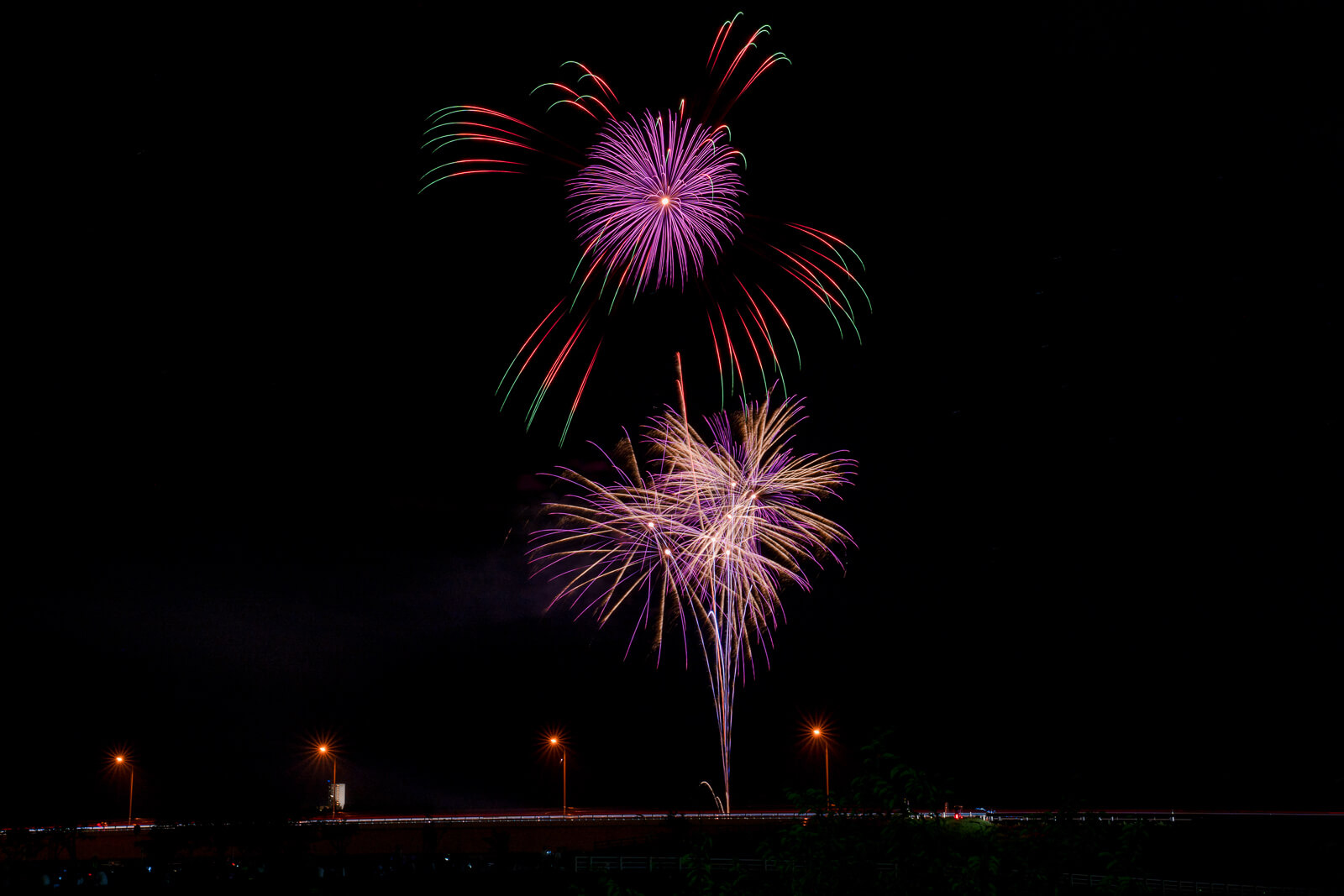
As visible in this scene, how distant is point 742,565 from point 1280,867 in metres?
32.3

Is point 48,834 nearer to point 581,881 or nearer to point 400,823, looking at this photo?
point 400,823

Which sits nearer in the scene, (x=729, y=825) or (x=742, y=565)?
(x=742, y=565)

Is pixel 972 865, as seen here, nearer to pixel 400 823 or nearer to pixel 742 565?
pixel 742 565

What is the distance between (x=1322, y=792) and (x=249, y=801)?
8241cm

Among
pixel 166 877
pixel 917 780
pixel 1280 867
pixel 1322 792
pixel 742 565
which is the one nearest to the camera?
pixel 917 780

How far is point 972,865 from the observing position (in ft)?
31.3

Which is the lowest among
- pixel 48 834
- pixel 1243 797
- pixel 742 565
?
pixel 1243 797

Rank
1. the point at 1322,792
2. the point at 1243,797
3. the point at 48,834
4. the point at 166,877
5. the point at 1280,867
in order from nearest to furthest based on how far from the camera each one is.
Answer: the point at 166,877 → the point at 1280,867 → the point at 48,834 → the point at 1322,792 → the point at 1243,797

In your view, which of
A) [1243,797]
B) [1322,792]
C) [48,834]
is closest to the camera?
[48,834]

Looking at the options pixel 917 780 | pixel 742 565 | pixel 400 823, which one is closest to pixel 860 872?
pixel 917 780

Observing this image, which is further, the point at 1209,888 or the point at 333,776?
the point at 333,776

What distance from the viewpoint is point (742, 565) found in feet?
148

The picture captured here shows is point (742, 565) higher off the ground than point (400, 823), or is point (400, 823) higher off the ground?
point (742, 565)

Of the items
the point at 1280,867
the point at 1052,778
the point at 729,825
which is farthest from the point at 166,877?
the point at 1052,778
